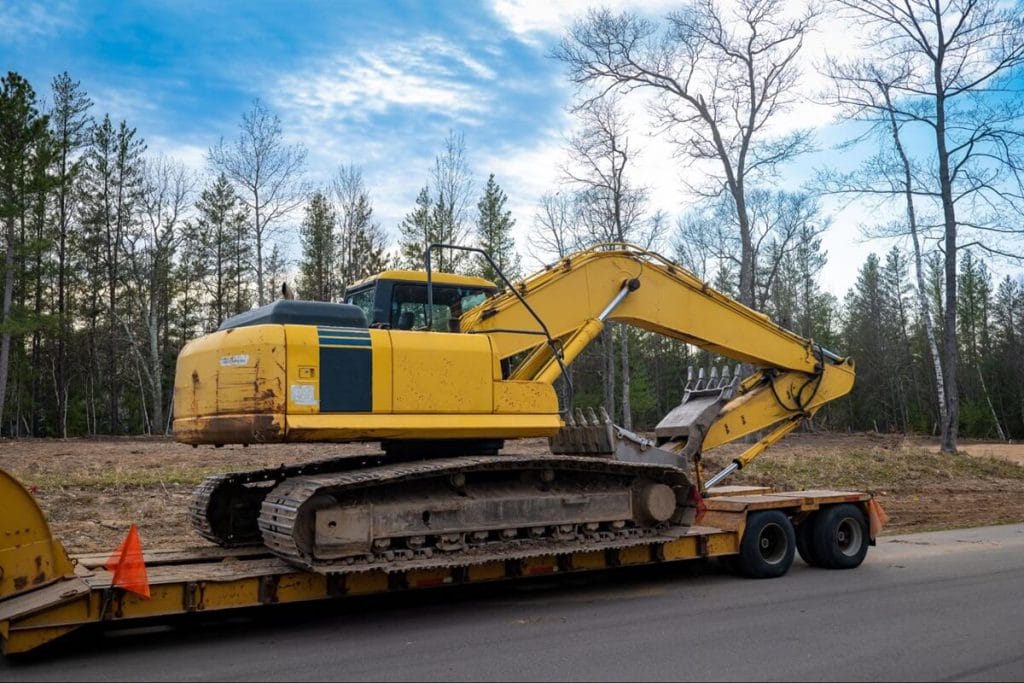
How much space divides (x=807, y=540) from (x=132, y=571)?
7.47 m

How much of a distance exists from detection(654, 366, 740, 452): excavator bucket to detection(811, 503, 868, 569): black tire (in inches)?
67.5

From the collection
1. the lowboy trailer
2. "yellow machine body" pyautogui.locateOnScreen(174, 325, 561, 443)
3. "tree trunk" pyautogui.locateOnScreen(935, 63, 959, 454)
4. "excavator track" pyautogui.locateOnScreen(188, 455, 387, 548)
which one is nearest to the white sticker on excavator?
"yellow machine body" pyautogui.locateOnScreen(174, 325, 561, 443)

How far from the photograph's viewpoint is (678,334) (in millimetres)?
10102

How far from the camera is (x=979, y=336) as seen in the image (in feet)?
203

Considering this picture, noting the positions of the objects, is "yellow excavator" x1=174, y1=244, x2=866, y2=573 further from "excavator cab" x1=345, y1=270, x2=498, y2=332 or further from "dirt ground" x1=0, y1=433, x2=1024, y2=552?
"dirt ground" x1=0, y1=433, x2=1024, y2=552

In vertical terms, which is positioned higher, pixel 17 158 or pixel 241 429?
pixel 17 158

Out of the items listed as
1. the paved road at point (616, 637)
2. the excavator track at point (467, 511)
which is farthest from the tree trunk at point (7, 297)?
the excavator track at point (467, 511)

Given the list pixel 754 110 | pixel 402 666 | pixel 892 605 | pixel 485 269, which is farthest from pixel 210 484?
pixel 485 269

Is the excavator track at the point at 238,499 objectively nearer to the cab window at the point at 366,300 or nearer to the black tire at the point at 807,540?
the cab window at the point at 366,300

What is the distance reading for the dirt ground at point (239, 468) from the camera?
1247cm

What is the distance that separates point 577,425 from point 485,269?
88.7ft

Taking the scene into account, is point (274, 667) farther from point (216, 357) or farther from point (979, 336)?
point (979, 336)

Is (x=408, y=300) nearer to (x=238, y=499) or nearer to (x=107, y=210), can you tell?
(x=238, y=499)

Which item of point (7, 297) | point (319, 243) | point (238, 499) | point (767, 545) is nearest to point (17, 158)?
point (7, 297)
